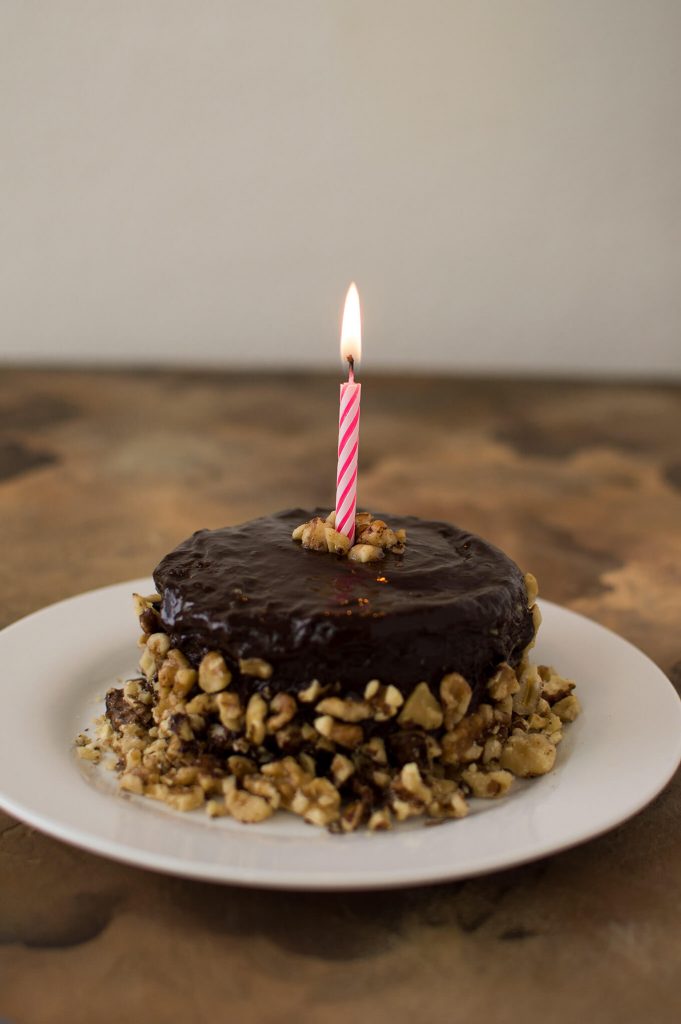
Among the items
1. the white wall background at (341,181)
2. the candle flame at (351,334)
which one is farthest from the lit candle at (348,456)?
the white wall background at (341,181)

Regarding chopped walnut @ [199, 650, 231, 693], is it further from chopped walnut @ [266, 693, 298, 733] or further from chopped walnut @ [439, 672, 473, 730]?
chopped walnut @ [439, 672, 473, 730]

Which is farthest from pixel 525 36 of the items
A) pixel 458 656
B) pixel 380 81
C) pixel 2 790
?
pixel 2 790

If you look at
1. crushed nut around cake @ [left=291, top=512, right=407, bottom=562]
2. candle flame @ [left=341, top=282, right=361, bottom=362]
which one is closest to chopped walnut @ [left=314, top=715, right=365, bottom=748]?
crushed nut around cake @ [left=291, top=512, right=407, bottom=562]

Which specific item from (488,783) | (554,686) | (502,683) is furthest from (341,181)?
(488,783)

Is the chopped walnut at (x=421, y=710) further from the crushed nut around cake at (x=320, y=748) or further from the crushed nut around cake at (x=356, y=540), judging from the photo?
the crushed nut around cake at (x=356, y=540)

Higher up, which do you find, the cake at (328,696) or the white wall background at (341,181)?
the white wall background at (341,181)

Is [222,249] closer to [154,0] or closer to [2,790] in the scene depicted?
[154,0]
